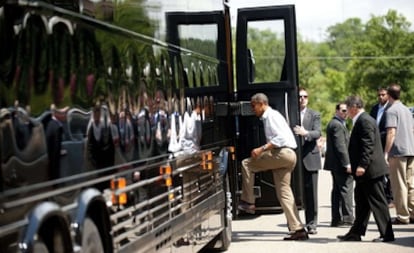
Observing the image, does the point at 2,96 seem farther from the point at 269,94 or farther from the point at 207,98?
the point at 269,94

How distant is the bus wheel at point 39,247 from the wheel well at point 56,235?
29mm

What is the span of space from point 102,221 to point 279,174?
6.67 m

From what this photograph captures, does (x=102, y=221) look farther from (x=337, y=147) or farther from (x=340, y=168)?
(x=340, y=168)

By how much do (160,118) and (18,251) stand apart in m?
3.44

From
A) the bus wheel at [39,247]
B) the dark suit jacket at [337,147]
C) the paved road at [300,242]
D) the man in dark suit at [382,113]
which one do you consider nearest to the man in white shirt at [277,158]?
the paved road at [300,242]

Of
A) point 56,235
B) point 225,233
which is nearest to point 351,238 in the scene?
point 225,233

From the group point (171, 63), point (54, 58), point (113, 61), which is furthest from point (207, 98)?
point (54, 58)

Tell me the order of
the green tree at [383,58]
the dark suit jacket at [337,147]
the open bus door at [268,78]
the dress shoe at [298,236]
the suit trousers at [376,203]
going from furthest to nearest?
the green tree at [383,58] < the dark suit jacket at [337,147] < the open bus door at [268,78] < the dress shoe at [298,236] < the suit trousers at [376,203]

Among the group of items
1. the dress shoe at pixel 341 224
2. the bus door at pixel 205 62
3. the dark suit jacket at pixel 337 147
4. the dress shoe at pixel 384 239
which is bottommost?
the dress shoe at pixel 341 224

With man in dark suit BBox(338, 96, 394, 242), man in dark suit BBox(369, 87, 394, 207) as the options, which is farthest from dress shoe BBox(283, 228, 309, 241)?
man in dark suit BBox(369, 87, 394, 207)

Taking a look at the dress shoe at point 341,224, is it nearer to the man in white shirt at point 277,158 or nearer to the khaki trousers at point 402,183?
the khaki trousers at point 402,183

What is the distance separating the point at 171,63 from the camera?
863 cm

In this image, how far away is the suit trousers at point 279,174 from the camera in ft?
40.8

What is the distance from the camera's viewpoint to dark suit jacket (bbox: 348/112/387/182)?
11.9 meters
